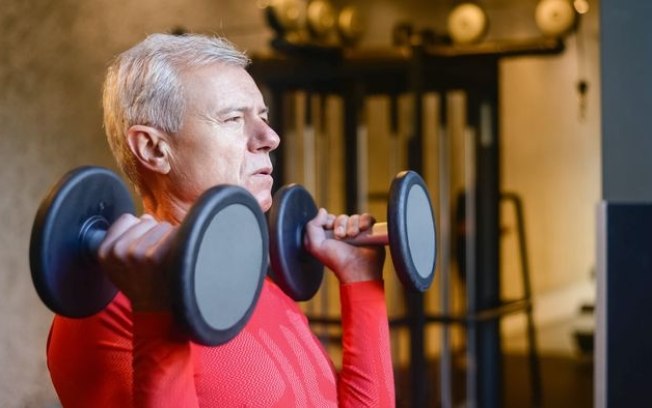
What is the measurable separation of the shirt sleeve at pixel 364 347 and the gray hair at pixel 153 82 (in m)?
0.28

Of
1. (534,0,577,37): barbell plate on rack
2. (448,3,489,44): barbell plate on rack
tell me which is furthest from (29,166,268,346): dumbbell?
(534,0,577,37): barbell plate on rack

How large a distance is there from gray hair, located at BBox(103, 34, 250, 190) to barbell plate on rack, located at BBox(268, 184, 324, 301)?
178 mm

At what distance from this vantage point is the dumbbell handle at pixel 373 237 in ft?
3.12

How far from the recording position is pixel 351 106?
131 inches

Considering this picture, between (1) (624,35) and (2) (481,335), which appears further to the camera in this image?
(2) (481,335)

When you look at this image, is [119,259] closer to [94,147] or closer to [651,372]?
[94,147]

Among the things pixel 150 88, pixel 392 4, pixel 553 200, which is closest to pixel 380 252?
pixel 150 88

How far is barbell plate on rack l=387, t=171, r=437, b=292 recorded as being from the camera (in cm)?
87

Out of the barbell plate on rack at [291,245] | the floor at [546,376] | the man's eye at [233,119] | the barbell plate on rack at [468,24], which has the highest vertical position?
the barbell plate on rack at [468,24]

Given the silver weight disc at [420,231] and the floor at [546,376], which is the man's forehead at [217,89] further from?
the floor at [546,376]

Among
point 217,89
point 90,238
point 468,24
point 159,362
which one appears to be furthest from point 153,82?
point 468,24

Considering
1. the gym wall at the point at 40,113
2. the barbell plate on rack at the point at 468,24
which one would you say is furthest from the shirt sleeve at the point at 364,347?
the barbell plate on rack at the point at 468,24

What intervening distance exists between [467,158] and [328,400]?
2.63 m

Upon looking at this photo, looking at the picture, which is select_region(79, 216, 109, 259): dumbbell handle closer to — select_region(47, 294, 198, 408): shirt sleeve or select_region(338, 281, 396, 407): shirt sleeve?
select_region(47, 294, 198, 408): shirt sleeve
